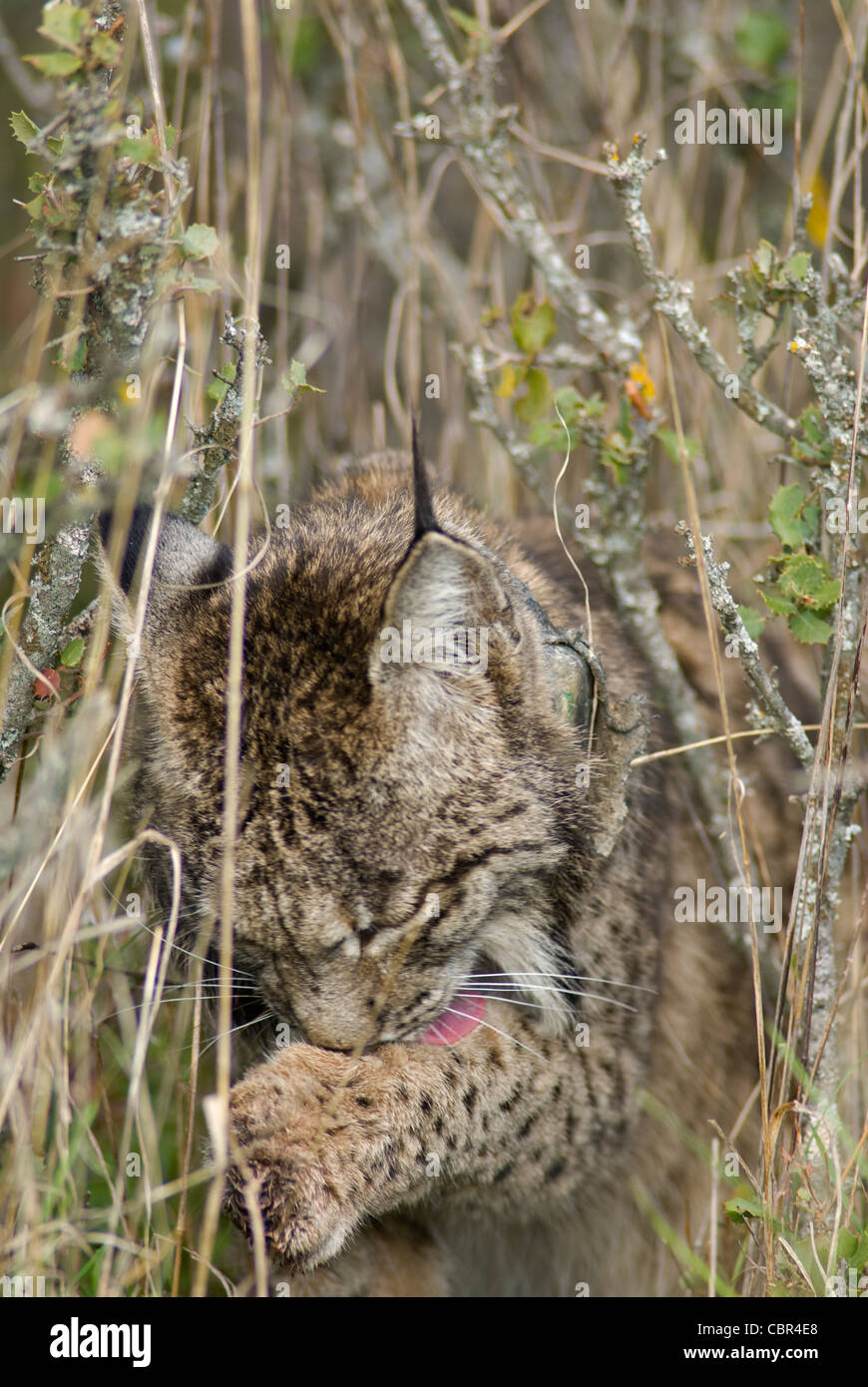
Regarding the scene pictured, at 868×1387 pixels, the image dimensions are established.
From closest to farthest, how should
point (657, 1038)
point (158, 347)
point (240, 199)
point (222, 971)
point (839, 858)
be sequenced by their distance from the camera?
1. point (222, 971)
2. point (158, 347)
3. point (839, 858)
4. point (657, 1038)
5. point (240, 199)

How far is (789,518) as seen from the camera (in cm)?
295

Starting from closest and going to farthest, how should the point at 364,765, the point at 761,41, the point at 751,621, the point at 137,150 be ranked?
the point at 137,150 < the point at 364,765 < the point at 751,621 < the point at 761,41

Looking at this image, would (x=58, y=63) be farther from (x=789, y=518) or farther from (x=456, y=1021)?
(x=456, y=1021)

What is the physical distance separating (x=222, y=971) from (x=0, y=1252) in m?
0.69

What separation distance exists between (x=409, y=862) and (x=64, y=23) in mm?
1626

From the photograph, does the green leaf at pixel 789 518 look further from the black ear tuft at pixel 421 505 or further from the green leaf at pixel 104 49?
the green leaf at pixel 104 49

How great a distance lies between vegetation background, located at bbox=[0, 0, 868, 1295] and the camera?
8.46ft

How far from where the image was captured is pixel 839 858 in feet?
9.78

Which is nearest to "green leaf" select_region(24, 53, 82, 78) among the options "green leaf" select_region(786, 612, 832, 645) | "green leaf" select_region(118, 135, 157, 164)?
"green leaf" select_region(118, 135, 157, 164)

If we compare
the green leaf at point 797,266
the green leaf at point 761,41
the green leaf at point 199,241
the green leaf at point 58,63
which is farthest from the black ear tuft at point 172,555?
the green leaf at point 761,41

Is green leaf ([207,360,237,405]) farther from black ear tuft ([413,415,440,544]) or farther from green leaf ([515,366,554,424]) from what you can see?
green leaf ([515,366,554,424])

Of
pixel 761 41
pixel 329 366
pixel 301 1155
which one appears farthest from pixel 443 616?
pixel 761 41
